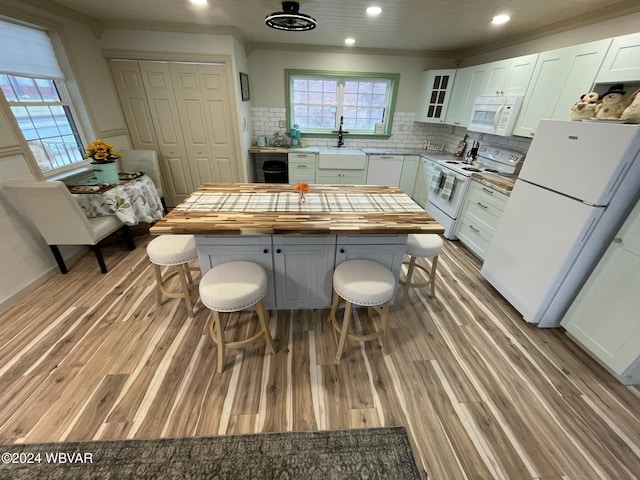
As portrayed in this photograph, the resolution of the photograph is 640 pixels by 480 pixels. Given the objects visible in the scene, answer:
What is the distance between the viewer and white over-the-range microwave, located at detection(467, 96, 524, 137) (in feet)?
9.00

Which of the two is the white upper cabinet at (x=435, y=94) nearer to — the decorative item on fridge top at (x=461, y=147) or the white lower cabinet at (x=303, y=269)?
the decorative item on fridge top at (x=461, y=147)

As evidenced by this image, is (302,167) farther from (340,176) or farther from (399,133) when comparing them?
(399,133)

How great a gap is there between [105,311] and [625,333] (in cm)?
374

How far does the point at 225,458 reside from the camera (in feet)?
4.16

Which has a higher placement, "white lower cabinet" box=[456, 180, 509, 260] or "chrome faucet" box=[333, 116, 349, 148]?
"chrome faucet" box=[333, 116, 349, 148]

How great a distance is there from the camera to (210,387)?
5.17 ft

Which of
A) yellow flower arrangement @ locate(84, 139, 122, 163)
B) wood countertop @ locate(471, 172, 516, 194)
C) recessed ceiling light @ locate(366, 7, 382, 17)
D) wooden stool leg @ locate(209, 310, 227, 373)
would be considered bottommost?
wooden stool leg @ locate(209, 310, 227, 373)

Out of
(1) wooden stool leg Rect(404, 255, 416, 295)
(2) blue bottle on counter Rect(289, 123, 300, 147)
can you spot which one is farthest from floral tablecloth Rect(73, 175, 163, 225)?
(1) wooden stool leg Rect(404, 255, 416, 295)

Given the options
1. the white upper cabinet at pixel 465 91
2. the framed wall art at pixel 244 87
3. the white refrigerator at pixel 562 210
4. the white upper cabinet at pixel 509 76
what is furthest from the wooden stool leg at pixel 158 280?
the white upper cabinet at pixel 465 91

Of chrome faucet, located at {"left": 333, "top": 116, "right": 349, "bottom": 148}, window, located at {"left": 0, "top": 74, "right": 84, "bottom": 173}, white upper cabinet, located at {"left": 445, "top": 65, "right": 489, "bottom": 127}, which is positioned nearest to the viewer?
window, located at {"left": 0, "top": 74, "right": 84, "bottom": 173}

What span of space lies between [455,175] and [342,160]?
1.76 metres

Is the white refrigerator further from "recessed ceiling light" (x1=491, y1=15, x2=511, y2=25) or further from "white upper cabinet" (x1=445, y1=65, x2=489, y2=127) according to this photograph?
"white upper cabinet" (x1=445, y1=65, x2=489, y2=127)

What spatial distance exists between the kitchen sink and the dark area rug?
3.67 m

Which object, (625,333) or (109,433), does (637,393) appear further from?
(109,433)
